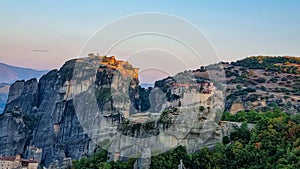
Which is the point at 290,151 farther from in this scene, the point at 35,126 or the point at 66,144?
the point at 35,126

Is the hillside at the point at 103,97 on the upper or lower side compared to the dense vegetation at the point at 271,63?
lower

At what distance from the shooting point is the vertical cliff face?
6060 cm

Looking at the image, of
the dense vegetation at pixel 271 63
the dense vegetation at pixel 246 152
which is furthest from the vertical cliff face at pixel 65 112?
the dense vegetation at pixel 246 152

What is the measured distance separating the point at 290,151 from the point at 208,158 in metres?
4.23

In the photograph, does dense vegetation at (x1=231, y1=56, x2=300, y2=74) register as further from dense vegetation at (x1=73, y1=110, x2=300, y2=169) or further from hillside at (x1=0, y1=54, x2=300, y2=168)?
dense vegetation at (x1=73, y1=110, x2=300, y2=169)

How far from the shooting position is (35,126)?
221 ft

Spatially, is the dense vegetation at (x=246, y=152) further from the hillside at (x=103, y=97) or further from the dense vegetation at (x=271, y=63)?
the dense vegetation at (x=271, y=63)

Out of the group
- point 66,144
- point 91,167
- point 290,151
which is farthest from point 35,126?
point 290,151

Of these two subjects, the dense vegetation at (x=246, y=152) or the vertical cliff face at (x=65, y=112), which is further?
the vertical cliff face at (x=65, y=112)

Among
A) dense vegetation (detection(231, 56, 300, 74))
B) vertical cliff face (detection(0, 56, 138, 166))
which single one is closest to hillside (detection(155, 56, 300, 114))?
dense vegetation (detection(231, 56, 300, 74))

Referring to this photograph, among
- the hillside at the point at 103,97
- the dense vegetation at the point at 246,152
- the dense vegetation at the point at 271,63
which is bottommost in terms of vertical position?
the dense vegetation at the point at 246,152

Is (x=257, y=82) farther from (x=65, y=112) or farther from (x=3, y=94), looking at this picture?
(x=3, y=94)

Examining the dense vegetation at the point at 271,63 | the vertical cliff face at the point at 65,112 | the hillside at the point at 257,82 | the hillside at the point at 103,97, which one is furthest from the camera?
the dense vegetation at the point at 271,63

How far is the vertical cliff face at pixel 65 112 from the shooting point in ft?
199
